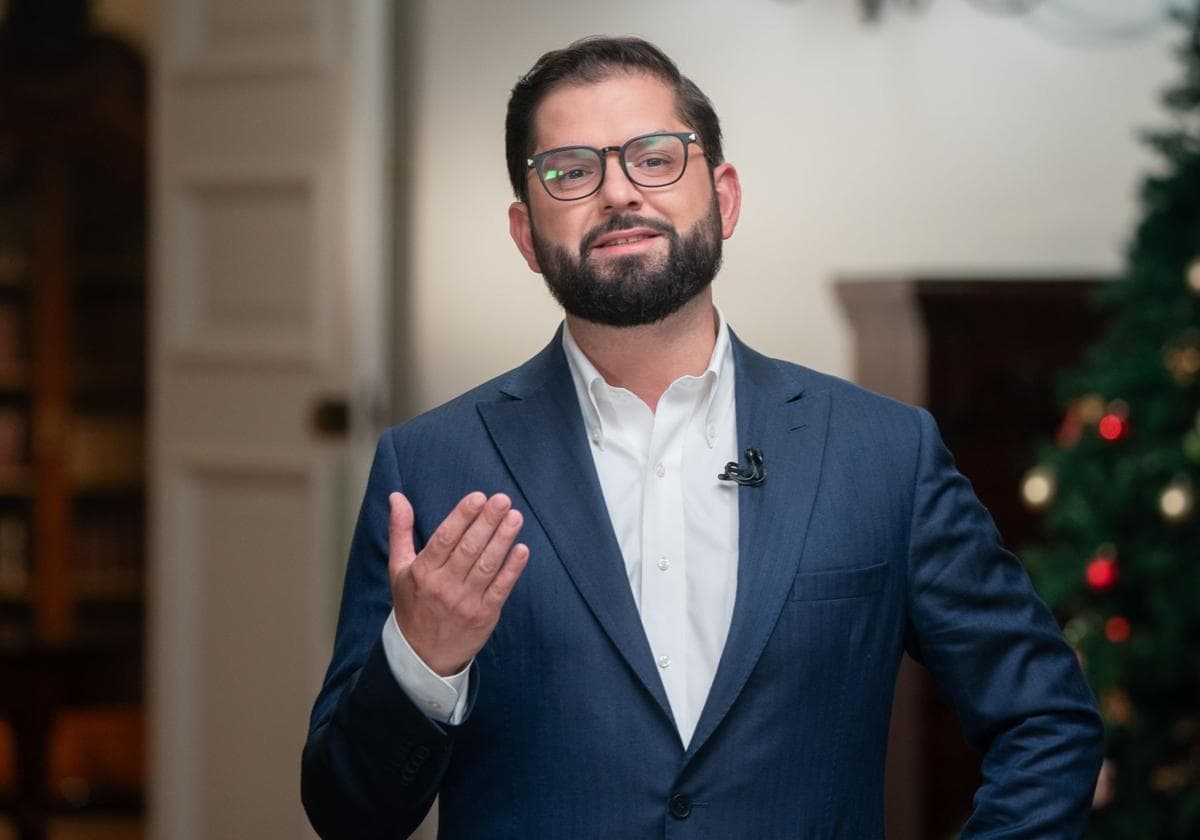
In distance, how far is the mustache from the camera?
1.44 metres

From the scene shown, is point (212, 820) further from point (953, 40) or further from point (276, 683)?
point (953, 40)

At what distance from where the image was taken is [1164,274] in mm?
3094

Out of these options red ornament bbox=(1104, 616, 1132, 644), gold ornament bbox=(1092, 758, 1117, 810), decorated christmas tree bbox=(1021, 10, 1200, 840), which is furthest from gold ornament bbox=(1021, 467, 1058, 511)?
gold ornament bbox=(1092, 758, 1117, 810)

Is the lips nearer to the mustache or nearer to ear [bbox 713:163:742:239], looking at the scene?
the mustache

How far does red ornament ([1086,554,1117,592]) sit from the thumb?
198 cm

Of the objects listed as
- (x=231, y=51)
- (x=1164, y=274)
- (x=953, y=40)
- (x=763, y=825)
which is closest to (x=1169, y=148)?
(x=1164, y=274)

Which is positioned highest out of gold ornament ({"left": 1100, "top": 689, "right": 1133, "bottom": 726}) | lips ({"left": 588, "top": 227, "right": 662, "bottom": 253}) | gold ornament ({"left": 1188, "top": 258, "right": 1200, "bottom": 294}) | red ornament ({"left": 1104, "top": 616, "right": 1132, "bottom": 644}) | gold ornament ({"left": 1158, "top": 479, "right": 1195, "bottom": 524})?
lips ({"left": 588, "top": 227, "right": 662, "bottom": 253})

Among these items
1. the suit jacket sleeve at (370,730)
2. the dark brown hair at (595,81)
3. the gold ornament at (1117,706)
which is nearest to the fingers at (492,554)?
the suit jacket sleeve at (370,730)

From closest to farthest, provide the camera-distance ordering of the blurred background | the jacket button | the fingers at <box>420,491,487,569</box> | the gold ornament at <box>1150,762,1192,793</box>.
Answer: the fingers at <box>420,491,487,569</box> < the jacket button < the gold ornament at <box>1150,762,1192,793</box> < the blurred background

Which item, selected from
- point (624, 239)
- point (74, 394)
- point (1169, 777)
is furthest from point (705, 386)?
point (74, 394)

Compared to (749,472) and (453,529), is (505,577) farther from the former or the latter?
(749,472)

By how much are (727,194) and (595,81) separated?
0.55ft

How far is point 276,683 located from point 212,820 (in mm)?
316

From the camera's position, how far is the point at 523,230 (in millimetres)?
1552
